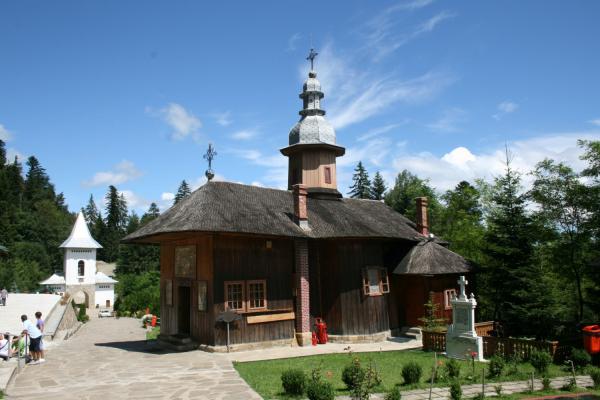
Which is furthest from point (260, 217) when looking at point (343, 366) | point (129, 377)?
point (129, 377)

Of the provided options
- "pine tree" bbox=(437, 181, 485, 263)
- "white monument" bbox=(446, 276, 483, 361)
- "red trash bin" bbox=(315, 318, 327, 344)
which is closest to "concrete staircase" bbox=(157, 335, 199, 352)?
"red trash bin" bbox=(315, 318, 327, 344)

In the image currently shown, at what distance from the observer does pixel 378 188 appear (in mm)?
66938

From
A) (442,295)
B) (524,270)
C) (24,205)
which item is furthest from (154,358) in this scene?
(24,205)

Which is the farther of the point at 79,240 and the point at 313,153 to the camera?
the point at 79,240

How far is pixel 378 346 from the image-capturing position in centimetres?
1950

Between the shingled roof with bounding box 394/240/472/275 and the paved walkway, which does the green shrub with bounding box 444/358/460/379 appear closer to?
the paved walkway

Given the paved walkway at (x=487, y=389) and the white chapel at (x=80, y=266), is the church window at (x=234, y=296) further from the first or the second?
the white chapel at (x=80, y=266)

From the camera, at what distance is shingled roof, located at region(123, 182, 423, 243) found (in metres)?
17.7

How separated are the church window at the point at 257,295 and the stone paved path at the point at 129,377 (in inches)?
100

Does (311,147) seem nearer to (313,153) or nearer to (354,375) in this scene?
(313,153)

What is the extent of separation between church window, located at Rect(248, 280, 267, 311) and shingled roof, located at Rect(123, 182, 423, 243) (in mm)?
2087

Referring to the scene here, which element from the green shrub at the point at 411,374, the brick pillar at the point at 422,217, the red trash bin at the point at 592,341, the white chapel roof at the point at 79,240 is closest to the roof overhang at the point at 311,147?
the brick pillar at the point at 422,217

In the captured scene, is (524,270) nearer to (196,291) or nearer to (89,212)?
(196,291)

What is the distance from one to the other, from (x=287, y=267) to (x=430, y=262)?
21.9 feet
